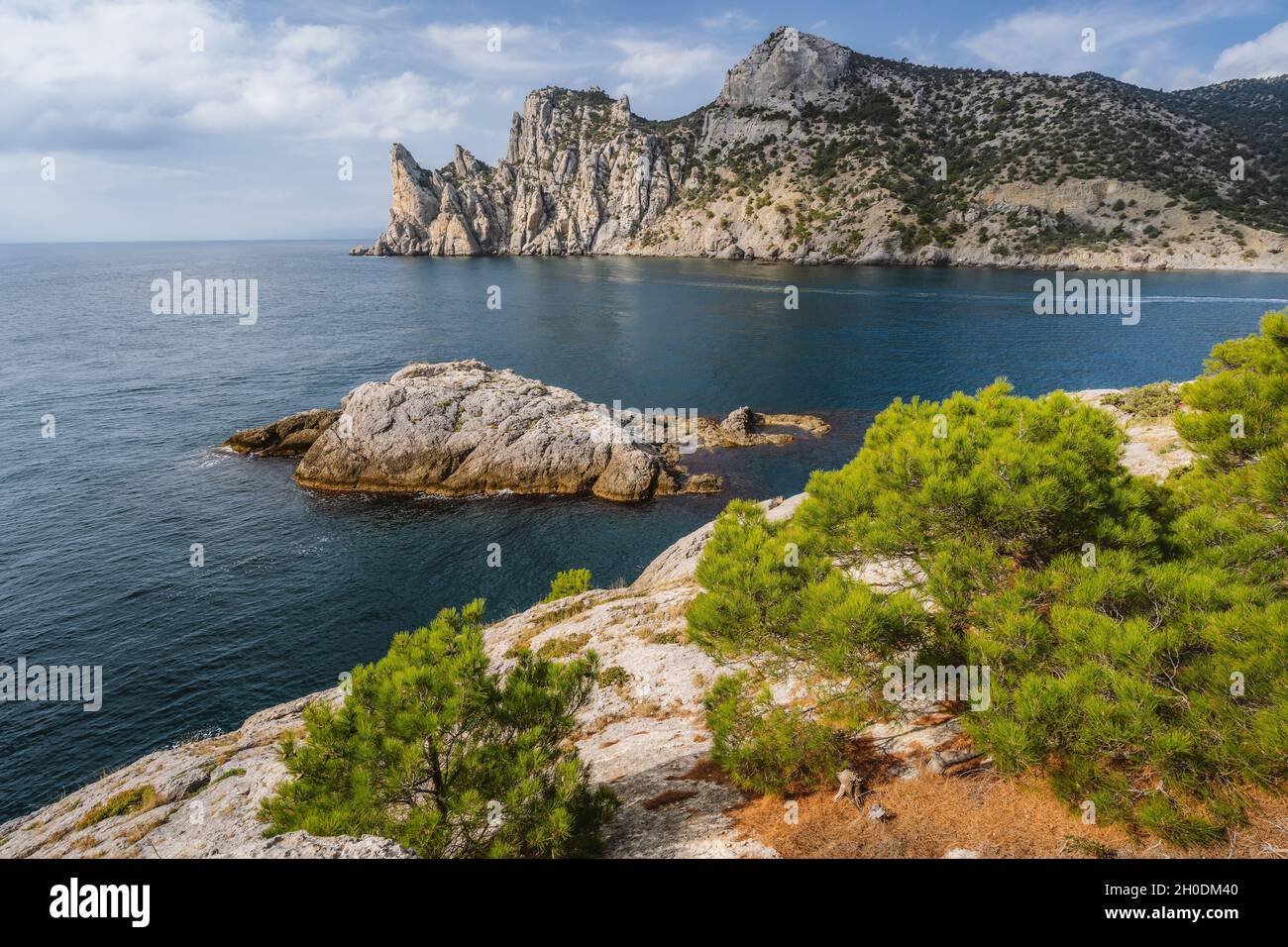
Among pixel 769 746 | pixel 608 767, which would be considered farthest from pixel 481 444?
pixel 769 746

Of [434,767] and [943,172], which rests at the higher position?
[943,172]

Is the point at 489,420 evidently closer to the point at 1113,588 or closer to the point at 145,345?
the point at 1113,588

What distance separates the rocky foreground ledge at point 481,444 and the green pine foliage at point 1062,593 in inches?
1241

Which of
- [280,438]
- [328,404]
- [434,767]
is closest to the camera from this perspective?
[434,767]

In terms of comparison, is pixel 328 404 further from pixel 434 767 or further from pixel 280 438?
pixel 434 767

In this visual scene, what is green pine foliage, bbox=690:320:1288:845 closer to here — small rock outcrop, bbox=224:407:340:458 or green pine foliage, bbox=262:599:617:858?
green pine foliage, bbox=262:599:617:858

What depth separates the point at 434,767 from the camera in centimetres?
766

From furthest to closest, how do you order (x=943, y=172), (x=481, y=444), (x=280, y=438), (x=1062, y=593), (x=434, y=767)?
(x=943, y=172)
(x=280, y=438)
(x=481, y=444)
(x=1062, y=593)
(x=434, y=767)

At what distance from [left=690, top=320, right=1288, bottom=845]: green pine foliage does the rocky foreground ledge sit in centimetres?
3153

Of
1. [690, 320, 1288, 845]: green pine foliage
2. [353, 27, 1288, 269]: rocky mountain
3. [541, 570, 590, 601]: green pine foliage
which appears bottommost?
[541, 570, 590, 601]: green pine foliage

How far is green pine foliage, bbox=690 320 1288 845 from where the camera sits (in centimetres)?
657

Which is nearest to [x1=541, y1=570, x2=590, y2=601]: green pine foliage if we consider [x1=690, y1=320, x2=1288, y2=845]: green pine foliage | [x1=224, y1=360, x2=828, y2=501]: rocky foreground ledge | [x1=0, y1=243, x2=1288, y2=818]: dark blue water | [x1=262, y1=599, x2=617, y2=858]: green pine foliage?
[x1=0, y1=243, x2=1288, y2=818]: dark blue water

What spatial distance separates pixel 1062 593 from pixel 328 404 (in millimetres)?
60359
